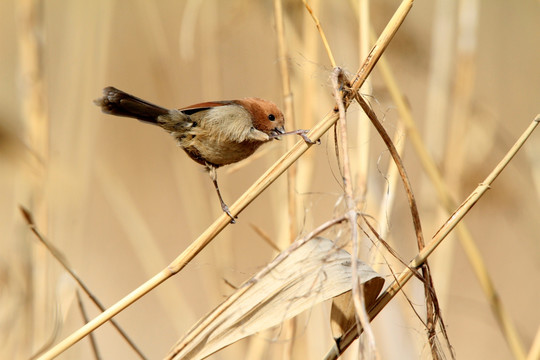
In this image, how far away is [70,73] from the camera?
1953 mm

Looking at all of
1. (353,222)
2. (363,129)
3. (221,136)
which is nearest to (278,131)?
(221,136)

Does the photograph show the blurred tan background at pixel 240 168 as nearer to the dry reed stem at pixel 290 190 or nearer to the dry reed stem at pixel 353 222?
the dry reed stem at pixel 290 190

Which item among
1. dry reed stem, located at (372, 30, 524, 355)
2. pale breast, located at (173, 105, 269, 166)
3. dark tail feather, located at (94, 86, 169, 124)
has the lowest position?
dry reed stem, located at (372, 30, 524, 355)

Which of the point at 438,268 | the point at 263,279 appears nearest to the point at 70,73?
the point at 263,279

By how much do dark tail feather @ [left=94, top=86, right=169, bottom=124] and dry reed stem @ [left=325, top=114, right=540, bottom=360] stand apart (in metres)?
0.85

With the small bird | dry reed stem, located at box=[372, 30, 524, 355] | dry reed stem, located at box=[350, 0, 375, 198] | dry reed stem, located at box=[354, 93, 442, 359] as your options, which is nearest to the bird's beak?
the small bird

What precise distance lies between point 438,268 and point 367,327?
3.74ft

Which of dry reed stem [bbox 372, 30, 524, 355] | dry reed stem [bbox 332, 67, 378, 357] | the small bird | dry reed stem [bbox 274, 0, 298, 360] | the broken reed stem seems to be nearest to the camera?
dry reed stem [bbox 332, 67, 378, 357]

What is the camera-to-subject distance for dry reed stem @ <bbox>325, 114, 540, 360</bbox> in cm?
91

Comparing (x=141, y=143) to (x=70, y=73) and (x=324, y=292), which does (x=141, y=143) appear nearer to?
(x=70, y=73)

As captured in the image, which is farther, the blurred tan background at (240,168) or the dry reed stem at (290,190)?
the blurred tan background at (240,168)

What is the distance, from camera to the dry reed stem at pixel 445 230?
35.7 inches

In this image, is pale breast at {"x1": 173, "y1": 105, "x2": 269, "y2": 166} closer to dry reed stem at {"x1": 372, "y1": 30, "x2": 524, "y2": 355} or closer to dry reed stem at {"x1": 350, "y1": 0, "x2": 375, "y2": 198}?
dry reed stem at {"x1": 350, "y1": 0, "x2": 375, "y2": 198}

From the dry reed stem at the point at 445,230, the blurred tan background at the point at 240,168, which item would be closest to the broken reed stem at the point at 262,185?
the blurred tan background at the point at 240,168
